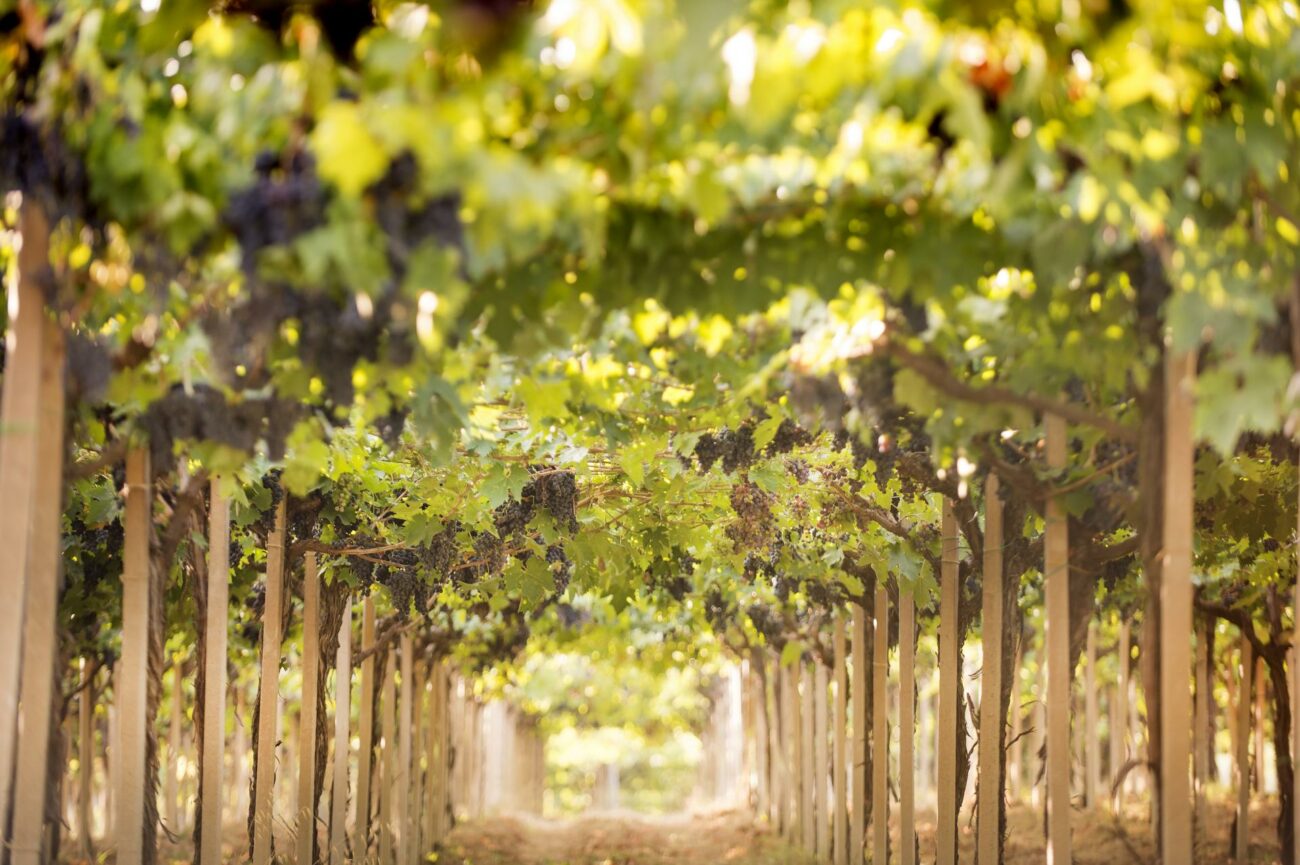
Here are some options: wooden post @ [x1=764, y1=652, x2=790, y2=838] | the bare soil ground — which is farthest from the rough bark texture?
wooden post @ [x1=764, y1=652, x2=790, y2=838]

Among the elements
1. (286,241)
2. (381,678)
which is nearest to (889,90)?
(286,241)

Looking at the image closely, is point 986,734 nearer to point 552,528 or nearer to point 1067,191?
point 552,528

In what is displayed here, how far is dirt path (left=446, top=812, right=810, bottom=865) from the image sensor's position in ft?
64.3

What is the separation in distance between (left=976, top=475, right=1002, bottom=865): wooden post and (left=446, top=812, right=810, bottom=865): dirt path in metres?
9.79

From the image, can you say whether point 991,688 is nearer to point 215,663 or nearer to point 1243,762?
point 215,663

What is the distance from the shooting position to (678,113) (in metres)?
3.51

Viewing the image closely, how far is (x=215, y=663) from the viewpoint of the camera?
7.15 metres

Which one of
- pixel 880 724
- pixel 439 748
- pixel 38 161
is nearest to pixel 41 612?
pixel 38 161

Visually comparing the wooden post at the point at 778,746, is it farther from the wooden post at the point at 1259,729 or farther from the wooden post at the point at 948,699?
the wooden post at the point at 948,699

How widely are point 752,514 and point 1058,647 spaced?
3.88 meters

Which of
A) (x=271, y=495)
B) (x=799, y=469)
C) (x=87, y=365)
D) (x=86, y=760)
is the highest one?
(x=799, y=469)

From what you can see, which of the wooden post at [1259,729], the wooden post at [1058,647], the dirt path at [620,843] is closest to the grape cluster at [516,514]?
the wooden post at [1058,647]

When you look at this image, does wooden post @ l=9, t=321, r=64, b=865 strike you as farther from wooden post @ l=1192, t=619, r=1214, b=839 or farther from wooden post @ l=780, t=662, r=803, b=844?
wooden post @ l=780, t=662, r=803, b=844

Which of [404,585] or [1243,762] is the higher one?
[404,585]
